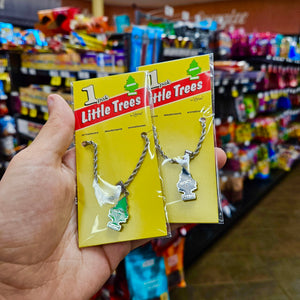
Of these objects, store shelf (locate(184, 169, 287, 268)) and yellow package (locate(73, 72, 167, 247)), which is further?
store shelf (locate(184, 169, 287, 268))

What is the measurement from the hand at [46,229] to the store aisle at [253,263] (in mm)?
1269

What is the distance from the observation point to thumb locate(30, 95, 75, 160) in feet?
2.86

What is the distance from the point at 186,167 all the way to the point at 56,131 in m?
0.41

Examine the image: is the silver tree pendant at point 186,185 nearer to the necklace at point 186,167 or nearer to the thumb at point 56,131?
the necklace at point 186,167

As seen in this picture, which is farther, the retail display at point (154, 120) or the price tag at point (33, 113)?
the price tag at point (33, 113)

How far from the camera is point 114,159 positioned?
917 mm

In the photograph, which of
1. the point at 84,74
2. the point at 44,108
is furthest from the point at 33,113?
the point at 84,74

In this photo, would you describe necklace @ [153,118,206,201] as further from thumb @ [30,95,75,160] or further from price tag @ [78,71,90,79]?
price tag @ [78,71,90,79]

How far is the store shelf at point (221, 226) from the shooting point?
2.27m

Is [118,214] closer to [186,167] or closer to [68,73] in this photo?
[186,167]

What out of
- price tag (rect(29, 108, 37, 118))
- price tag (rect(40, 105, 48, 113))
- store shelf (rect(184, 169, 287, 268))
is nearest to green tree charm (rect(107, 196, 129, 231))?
store shelf (rect(184, 169, 287, 268))

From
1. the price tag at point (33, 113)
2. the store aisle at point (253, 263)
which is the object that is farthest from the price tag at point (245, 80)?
the price tag at point (33, 113)

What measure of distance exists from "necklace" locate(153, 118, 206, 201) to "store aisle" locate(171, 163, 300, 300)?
4.43 feet

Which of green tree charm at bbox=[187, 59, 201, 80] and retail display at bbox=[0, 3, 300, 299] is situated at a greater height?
green tree charm at bbox=[187, 59, 201, 80]
